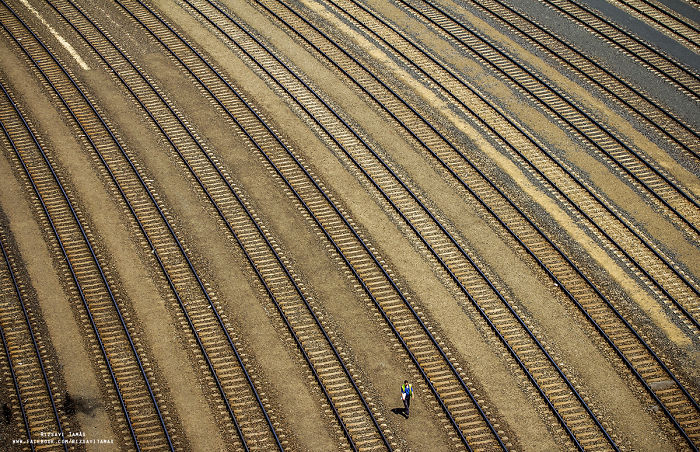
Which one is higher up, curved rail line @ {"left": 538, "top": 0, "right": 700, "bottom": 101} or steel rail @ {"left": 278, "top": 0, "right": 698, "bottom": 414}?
curved rail line @ {"left": 538, "top": 0, "right": 700, "bottom": 101}

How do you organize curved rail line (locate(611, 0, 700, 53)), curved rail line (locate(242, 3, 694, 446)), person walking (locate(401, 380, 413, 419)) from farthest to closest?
curved rail line (locate(611, 0, 700, 53)), curved rail line (locate(242, 3, 694, 446)), person walking (locate(401, 380, 413, 419))

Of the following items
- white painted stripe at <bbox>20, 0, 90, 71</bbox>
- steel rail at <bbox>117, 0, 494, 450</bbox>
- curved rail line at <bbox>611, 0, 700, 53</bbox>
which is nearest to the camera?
steel rail at <bbox>117, 0, 494, 450</bbox>

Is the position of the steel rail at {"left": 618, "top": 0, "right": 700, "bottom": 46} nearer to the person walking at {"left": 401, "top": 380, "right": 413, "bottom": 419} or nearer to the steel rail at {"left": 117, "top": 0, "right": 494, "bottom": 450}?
the steel rail at {"left": 117, "top": 0, "right": 494, "bottom": 450}

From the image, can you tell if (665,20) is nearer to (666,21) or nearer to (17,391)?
(666,21)

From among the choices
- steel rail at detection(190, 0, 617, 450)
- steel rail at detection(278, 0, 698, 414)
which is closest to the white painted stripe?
steel rail at detection(190, 0, 617, 450)

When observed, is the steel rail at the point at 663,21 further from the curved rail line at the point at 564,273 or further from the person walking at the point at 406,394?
the person walking at the point at 406,394

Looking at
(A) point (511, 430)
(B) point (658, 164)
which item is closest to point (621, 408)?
(A) point (511, 430)

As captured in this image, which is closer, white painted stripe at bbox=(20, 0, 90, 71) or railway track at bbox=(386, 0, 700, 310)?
railway track at bbox=(386, 0, 700, 310)

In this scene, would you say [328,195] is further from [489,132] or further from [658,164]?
[658,164]

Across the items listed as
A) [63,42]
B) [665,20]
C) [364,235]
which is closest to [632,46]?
[665,20]
